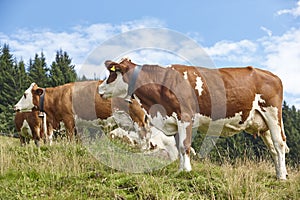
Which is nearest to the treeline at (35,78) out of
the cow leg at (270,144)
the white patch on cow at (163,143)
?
the white patch on cow at (163,143)

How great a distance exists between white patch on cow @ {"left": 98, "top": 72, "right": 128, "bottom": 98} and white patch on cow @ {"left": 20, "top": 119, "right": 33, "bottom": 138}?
10.5 meters

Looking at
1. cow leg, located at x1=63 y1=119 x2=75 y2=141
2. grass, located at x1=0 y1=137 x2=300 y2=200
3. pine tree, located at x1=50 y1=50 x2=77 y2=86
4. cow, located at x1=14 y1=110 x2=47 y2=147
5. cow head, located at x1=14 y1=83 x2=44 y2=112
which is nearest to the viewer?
grass, located at x1=0 y1=137 x2=300 y2=200

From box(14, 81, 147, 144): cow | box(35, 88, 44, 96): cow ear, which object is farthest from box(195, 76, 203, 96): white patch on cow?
box(35, 88, 44, 96): cow ear

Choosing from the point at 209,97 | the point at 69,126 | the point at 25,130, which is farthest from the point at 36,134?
the point at 209,97

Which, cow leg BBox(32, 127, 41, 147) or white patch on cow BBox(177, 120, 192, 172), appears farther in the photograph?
cow leg BBox(32, 127, 41, 147)

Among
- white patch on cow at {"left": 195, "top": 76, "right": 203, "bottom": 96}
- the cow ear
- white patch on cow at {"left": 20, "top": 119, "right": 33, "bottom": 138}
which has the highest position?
the cow ear

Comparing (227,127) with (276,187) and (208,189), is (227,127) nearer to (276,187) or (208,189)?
(276,187)

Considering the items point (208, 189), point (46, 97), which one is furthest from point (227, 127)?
point (46, 97)

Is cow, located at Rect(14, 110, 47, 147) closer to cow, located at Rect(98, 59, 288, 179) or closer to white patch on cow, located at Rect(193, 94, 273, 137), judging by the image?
cow, located at Rect(98, 59, 288, 179)

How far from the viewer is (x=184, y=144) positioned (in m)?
6.65

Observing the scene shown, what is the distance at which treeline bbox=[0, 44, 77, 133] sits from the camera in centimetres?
4944

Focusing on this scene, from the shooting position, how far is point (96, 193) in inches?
195

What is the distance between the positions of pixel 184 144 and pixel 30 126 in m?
12.0

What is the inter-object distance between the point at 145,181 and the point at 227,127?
298 cm
